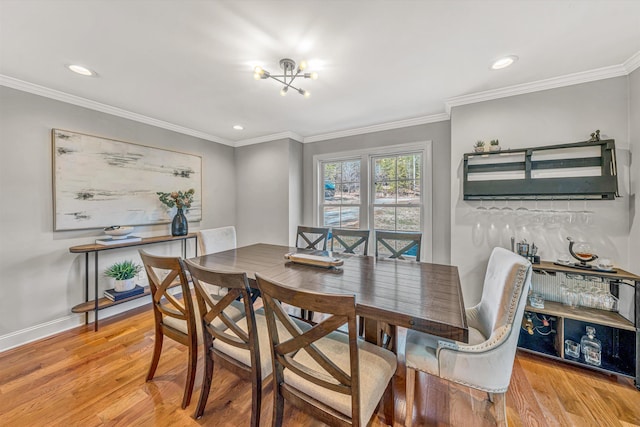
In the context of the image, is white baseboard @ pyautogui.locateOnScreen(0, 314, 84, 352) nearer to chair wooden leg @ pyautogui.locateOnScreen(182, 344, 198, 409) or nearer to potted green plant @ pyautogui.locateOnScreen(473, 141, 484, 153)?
chair wooden leg @ pyautogui.locateOnScreen(182, 344, 198, 409)

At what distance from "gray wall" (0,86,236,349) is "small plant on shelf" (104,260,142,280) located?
0.10 m

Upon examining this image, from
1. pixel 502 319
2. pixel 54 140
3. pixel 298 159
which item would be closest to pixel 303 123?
pixel 298 159

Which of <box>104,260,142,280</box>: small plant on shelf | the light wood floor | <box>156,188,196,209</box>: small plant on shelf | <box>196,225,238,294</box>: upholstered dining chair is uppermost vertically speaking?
<box>156,188,196,209</box>: small plant on shelf

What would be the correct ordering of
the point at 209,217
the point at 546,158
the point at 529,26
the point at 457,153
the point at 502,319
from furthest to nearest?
the point at 209,217
the point at 457,153
the point at 546,158
the point at 529,26
the point at 502,319

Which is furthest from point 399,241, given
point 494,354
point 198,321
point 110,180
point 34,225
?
point 34,225

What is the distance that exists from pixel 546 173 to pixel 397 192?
5.21ft

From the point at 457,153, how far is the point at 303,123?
2025 millimetres

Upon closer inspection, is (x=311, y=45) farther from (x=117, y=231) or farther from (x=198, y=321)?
(x=117, y=231)

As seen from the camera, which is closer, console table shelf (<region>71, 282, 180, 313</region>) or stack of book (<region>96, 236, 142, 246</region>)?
console table shelf (<region>71, 282, 180, 313</region>)

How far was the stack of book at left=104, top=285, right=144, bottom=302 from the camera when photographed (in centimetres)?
272

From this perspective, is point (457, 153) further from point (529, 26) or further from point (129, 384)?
point (129, 384)

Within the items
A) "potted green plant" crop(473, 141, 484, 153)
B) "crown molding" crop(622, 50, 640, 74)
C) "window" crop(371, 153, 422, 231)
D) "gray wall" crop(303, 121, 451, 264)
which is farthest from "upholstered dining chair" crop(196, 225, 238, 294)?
"crown molding" crop(622, 50, 640, 74)

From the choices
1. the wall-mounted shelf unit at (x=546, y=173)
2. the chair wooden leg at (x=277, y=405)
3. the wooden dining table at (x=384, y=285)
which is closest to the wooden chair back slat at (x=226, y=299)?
the chair wooden leg at (x=277, y=405)

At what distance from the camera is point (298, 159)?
4.12 m
